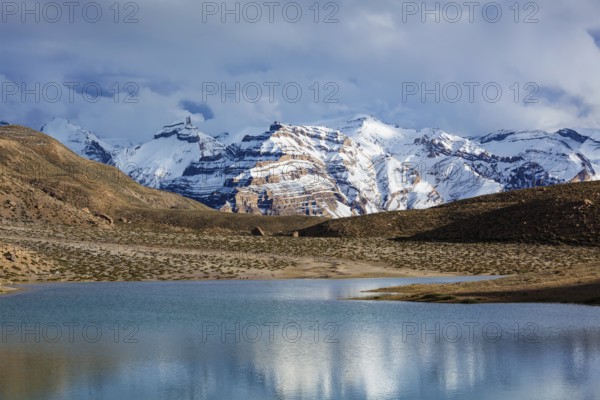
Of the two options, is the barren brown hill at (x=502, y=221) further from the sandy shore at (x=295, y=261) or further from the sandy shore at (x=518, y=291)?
the sandy shore at (x=518, y=291)

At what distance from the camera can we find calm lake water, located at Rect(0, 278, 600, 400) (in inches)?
879

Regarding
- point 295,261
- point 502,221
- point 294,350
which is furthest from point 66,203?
point 294,350

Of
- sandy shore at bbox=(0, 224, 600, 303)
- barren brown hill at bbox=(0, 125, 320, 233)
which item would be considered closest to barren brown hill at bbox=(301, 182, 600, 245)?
sandy shore at bbox=(0, 224, 600, 303)

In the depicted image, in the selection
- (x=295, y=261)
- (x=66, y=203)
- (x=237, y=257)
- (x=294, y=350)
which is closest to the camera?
(x=294, y=350)

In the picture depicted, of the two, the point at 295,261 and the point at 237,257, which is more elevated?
the point at 237,257

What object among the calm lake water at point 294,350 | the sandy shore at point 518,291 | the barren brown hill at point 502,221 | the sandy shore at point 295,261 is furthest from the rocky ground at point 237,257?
the calm lake water at point 294,350

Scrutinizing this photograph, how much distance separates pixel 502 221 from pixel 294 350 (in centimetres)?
8925

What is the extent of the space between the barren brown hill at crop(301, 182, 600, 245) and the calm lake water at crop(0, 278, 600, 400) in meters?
63.7

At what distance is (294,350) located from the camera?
28.7 meters

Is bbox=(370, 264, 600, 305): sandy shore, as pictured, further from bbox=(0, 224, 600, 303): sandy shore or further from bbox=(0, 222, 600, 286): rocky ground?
bbox=(0, 222, 600, 286): rocky ground

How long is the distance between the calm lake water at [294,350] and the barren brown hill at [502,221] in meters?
63.7

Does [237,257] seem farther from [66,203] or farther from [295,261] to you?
[66,203]

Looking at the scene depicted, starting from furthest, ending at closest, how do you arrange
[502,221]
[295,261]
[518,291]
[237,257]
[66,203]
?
[66,203]
[502,221]
[237,257]
[295,261]
[518,291]

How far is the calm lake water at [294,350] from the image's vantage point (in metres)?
22.3
